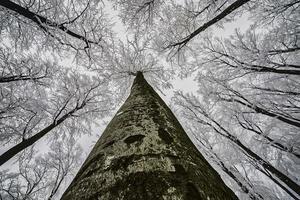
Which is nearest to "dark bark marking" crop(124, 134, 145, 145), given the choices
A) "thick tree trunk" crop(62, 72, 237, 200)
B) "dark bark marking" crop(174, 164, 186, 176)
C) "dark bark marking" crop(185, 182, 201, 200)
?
"thick tree trunk" crop(62, 72, 237, 200)

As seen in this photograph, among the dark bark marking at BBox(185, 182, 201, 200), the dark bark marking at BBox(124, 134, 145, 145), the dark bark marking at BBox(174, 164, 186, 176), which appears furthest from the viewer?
the dark bark marking at BBox(124, 134, 145, 145)

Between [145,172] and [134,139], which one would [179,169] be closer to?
[145,172]

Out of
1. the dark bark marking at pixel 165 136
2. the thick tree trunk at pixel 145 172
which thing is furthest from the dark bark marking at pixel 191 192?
the dark bark marking at pixel 165 136

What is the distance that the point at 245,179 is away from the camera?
5.11 meters

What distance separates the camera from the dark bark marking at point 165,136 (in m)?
1.20

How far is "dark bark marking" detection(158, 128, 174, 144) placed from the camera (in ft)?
3.95

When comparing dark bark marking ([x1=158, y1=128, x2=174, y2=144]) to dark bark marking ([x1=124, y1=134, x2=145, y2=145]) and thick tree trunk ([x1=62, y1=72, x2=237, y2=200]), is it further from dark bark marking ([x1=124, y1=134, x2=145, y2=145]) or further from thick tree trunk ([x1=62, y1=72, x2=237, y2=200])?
dark bark marking ([x1=124, y1=134, x2=145, y2=145])

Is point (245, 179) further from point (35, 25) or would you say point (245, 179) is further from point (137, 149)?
point (35, 25)

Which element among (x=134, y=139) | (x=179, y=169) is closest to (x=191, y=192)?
(x=179, y=169)

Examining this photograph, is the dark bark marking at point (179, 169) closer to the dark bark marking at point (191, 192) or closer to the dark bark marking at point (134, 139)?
the dark bark marking at point (191, 192)

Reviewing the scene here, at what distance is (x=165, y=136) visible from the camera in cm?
126

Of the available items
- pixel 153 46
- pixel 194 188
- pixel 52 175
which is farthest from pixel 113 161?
pixel 52 175

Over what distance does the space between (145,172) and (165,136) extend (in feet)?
1.38

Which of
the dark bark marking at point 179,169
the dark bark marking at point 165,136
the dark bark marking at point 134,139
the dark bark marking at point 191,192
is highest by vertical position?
the dark bark marking at point 134,139
